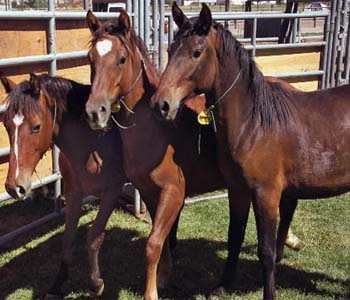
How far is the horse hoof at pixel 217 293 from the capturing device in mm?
3742

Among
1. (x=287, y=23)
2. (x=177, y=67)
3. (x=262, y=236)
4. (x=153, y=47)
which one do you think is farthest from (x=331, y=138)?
(x=287, y=23)

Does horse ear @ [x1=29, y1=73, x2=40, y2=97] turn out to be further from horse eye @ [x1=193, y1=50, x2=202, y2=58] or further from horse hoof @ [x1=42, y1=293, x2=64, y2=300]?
horse hoof @ [x1=42, y1=293, x2=64, y2=300]

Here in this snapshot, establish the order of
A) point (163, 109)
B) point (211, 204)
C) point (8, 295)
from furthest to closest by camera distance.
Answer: point (211, 204)
point (8, 295)
point (163, 109)

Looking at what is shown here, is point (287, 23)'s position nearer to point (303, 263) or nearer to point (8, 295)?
point (303, 263)

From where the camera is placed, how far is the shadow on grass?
12.8 ft

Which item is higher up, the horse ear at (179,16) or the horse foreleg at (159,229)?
the horse ear at (179,16)

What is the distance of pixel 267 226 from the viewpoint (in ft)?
10.8

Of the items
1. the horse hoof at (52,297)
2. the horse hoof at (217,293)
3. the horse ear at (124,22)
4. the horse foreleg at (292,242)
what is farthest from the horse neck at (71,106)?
the horse foreleg at (292,242)

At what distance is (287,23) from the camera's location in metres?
7.49

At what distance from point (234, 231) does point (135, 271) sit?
98cm

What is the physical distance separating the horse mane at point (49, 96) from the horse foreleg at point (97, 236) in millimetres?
661

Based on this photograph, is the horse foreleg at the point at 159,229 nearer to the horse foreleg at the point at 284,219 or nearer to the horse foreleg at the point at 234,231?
the horse foreleg at the point at 234,231

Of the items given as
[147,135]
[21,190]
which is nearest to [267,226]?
[147,135]

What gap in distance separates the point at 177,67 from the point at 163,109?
0.87ft
